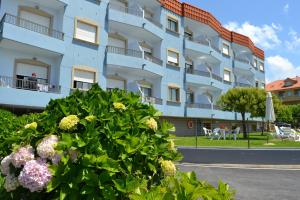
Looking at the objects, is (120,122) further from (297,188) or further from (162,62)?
(162,62)

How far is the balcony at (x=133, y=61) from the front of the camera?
24.4 metres

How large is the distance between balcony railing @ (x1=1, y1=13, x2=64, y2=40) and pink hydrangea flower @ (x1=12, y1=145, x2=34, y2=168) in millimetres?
17046

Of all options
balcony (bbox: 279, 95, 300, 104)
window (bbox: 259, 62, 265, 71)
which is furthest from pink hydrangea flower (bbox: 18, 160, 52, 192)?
balcony (bbox: 279, 95, 300, 104)

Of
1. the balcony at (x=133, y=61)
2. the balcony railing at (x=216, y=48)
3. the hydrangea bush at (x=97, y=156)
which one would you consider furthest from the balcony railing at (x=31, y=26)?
the balcony railing at (x=216, y=48)

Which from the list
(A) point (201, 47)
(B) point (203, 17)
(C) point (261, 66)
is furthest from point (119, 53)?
(C) point (261, 66)

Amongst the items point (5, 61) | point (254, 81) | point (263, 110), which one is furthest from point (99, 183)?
point (254, 81)

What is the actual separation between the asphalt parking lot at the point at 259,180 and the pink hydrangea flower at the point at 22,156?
19.5 feet

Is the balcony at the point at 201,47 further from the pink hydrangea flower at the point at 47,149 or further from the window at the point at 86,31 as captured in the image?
the pink hydrangea flower at the point at 47,149

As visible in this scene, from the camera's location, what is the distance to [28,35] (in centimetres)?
1888

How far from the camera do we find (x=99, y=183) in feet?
8.77

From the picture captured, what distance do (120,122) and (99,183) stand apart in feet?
2.00

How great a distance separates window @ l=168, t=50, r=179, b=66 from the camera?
3086 centimetres

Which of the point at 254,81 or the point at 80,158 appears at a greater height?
the point at 254,81

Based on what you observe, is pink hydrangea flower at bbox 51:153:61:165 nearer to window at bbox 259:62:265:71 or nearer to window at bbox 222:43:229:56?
window at bbox 222:43:229:56
